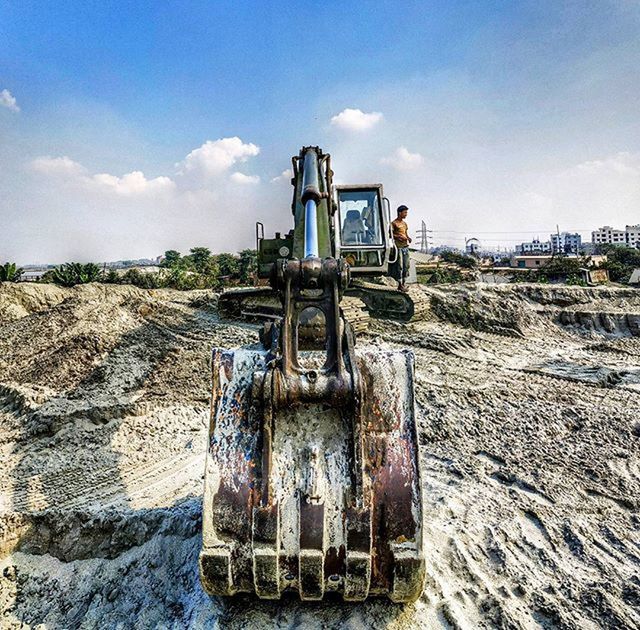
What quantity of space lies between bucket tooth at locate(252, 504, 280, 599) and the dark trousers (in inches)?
252

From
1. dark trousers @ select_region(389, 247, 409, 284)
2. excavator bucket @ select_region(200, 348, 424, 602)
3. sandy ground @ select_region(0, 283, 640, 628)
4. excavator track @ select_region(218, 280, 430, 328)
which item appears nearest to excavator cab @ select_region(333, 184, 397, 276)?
excavator track @ select_region(218, 280, 430, 328)

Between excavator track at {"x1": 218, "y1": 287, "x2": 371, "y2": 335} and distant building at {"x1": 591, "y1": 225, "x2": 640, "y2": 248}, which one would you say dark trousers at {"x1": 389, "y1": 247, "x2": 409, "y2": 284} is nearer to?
excavator track at {"x1": 218, "y1": 287, "x2": 371, "y2": 335}

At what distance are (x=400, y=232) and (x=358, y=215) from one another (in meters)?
1.02

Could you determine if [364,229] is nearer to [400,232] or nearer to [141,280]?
[400,232]

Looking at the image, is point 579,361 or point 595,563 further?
point 579,361

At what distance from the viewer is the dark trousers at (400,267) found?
7891 millimetres

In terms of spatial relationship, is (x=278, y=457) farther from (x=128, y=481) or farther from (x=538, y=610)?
(x=128, y=481)

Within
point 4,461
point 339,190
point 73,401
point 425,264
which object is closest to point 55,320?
point 73,401

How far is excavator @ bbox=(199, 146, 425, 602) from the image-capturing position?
1.81 m

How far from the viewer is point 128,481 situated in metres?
3.55

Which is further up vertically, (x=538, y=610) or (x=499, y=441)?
(x=499, y=441)

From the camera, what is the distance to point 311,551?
180 centimetres

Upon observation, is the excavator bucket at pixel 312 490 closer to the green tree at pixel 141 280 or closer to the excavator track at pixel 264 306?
the excavator track at pixel 264 306

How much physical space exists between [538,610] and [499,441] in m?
2.02
